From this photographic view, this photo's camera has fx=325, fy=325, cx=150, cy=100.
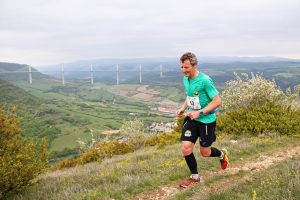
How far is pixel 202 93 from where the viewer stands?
672 cm

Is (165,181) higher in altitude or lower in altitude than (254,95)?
lower

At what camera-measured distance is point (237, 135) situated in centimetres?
1486

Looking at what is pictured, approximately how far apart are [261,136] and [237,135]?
1376 millimetres

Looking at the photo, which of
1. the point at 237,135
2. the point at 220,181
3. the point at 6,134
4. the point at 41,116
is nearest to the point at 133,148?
the point at 237,135

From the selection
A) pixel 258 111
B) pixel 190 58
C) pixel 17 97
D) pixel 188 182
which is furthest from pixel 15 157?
pixel 17 97

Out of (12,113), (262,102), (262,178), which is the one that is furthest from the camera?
(262,102)

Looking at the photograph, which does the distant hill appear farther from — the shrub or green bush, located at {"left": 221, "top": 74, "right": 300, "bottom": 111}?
green bush, located at {"left": 221, "top": 74, "right": 300, "bottom": 111}

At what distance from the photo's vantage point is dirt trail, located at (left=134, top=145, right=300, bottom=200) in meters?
6.80

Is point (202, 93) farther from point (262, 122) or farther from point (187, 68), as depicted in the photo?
point (262, 122)

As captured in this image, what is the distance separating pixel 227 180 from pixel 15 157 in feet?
17.1

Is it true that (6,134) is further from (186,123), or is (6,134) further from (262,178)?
(262,178)

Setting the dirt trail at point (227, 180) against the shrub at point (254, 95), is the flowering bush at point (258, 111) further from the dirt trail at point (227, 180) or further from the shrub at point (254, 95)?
the dirt trail at point (227, 180)

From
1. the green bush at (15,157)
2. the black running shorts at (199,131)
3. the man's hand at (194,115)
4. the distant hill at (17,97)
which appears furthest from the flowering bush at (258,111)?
the distant hill at (17,97)

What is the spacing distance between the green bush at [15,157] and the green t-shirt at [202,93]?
4.42 metres
